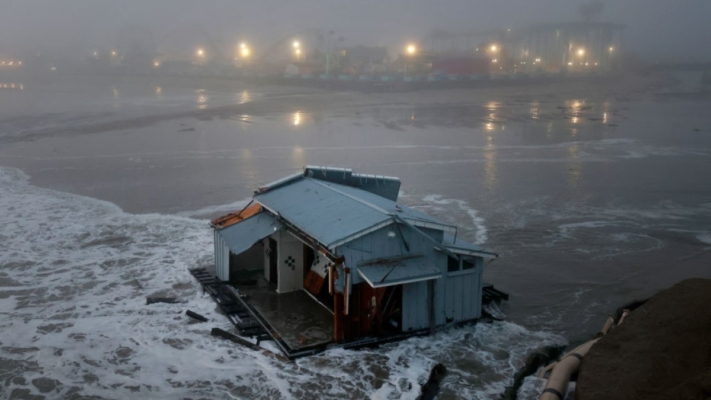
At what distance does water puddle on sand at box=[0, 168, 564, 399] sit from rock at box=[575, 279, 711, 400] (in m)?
1.97

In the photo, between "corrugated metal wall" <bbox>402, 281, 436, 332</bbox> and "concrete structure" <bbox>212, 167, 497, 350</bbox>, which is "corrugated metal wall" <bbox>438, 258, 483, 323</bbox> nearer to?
"concrete structure" <bbox>212, 167, 497, 350</bbox>

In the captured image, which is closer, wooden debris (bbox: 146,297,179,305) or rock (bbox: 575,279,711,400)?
rock (bbox: 575,279,711,400)

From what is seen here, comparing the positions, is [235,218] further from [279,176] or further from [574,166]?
→ [574,166]

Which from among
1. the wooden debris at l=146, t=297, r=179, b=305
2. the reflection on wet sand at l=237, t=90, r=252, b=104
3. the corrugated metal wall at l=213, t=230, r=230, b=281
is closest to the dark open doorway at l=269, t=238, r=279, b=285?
the corrugated metal wall at l=213, t=230, r=230, b=281

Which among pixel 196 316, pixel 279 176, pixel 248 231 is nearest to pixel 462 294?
pixel 248 231

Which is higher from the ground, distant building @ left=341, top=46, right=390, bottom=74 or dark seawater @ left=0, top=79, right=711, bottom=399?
distant building @ left=341, top=46, right=390, bottom=74

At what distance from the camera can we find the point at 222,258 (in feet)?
40.0

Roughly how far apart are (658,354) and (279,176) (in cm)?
1770

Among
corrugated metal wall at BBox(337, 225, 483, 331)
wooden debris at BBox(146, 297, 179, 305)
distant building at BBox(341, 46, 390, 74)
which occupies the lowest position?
wooden debris at BBox(146, 297, 179, 305)

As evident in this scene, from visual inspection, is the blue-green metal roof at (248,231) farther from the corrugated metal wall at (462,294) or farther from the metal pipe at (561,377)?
the metal pipe at (561,377)

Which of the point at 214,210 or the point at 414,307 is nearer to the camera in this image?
the point at 414,307

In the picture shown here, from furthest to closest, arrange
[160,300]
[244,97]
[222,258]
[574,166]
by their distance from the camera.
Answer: [244,97]
[574,166]
[222,258]
[160,300]

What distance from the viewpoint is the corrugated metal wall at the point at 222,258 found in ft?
39.5

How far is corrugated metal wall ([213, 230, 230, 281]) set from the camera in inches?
474
